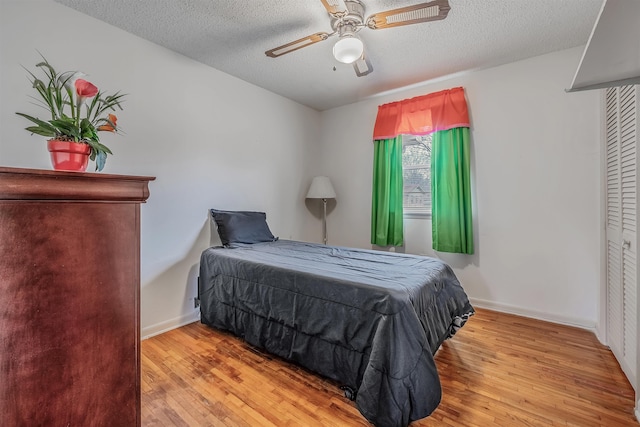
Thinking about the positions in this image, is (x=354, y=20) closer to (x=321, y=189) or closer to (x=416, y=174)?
(x=416, y=174)

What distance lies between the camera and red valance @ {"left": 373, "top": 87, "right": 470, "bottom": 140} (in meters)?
2.88

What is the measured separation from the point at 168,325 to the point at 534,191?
355cm

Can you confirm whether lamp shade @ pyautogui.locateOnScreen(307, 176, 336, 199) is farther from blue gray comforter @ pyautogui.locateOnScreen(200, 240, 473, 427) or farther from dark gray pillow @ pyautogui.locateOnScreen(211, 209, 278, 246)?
blue gray comforter @ pyautogui.locateOnScreen(200, 240, 473, 427)

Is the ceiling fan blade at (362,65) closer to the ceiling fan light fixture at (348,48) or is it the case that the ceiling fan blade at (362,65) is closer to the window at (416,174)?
the ceiling fan light fixture at (348,48)

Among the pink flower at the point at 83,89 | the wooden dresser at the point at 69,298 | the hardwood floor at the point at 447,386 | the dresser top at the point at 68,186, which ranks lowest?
the hardwood floor at the point at 447,386

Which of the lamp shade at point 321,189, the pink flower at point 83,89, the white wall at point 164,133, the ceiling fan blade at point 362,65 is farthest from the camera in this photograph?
the lamp shade at point 321,189

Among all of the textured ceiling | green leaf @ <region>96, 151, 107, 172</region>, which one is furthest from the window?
green leaf @ <region>96, 151, 107, 172</region>

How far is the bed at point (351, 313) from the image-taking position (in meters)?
1.33

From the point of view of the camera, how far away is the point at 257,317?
2014 millimetres

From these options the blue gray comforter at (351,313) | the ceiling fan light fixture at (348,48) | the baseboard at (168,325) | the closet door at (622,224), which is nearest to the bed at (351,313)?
the blue gray comforter at (351,313)

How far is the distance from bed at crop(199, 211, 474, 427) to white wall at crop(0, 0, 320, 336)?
39 cm

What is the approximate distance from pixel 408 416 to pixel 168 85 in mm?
2975

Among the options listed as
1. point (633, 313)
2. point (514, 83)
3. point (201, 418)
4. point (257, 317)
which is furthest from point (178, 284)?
point (514, 83)

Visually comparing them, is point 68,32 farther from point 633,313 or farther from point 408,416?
point 633,313
